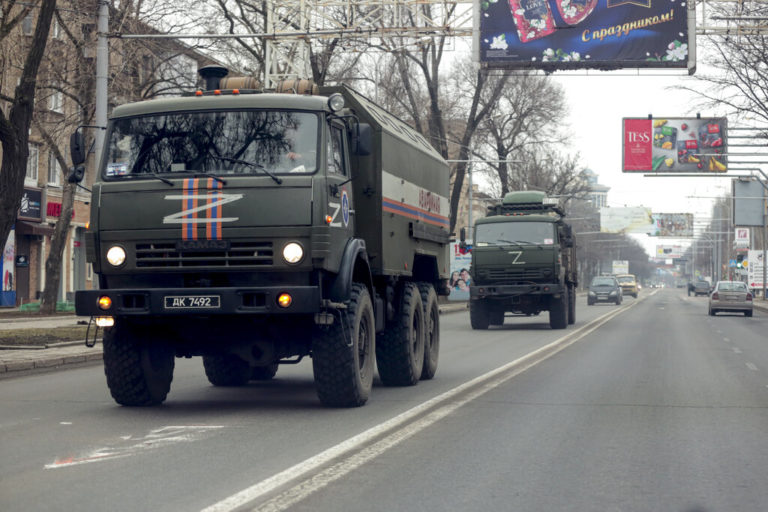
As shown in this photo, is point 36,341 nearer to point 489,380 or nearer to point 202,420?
point 489,380

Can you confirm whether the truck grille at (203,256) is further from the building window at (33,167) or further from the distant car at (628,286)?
the distant car at (628,286)

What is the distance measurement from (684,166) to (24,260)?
1176 inches

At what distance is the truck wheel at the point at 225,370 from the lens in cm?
1280

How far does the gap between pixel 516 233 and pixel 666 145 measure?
26469 mm

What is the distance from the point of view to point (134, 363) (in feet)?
33.6

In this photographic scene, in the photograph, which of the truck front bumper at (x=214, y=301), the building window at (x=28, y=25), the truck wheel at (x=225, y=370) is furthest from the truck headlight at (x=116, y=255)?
the building window at (x=28, y=25)

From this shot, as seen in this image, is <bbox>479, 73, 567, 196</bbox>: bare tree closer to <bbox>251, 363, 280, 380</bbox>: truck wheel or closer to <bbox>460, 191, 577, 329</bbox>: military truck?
<bbox>460, 191, 577, 329</bbox>: military truck

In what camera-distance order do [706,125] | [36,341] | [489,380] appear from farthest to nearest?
[706,125] → [36,341] → [489,380]

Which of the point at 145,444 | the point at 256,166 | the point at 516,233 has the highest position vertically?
the point at 516,233

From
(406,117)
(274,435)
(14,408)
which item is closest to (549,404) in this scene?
(274,435)

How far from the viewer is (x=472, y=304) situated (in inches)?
1137

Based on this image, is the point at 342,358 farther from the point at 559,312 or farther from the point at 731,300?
the point at 731,300

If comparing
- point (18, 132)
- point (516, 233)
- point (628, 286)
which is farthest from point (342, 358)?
point (628, 286)

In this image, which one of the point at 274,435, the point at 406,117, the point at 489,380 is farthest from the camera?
the point at 406,117
